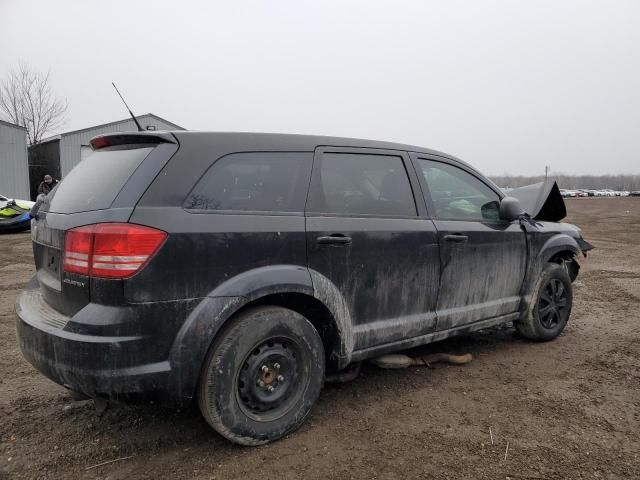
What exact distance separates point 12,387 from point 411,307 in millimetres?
2938

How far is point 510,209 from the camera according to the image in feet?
12.9

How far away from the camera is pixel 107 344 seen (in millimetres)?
2328

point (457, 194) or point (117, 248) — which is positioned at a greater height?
point (457, 194)

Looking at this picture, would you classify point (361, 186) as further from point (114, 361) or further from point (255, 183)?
point (114, 361)

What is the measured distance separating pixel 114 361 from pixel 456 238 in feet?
7.91

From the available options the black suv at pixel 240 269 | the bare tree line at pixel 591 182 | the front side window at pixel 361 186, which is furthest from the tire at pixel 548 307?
the bare tree line at pixel 591 182

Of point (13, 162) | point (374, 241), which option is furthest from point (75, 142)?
point (374, 241)

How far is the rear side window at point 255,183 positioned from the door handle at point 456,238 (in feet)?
3.89

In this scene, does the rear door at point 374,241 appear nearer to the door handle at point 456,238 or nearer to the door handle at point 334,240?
the door handle at point 334,240

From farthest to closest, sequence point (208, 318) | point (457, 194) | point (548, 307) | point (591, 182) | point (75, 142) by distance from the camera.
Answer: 1. point (591, 182)
2. point (75, 142)
3. point (548, 307)
4. point (457, 194)
5. point (208, 318)

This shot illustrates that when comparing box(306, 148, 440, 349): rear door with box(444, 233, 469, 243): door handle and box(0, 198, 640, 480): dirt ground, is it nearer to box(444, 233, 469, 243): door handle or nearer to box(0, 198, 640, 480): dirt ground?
box(444, 233, 469, 243): door handle

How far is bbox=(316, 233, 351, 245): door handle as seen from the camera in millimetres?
2930

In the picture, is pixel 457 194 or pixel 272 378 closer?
pixel 272 378

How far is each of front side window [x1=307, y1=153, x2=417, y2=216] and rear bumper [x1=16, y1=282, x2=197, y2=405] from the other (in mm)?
1169
